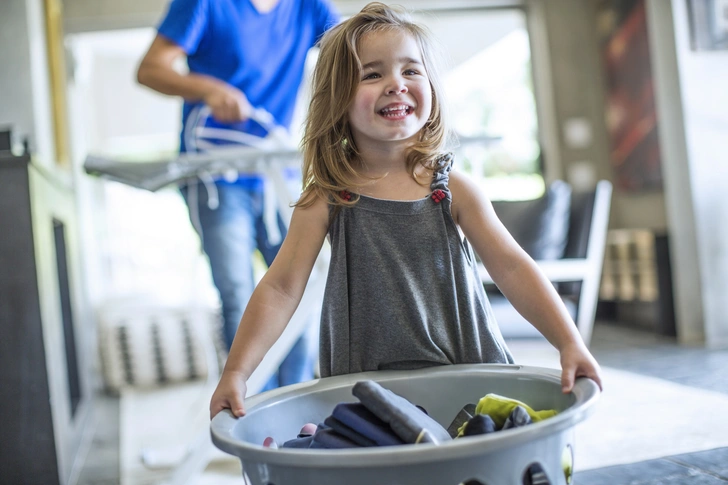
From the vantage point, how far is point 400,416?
71 cm

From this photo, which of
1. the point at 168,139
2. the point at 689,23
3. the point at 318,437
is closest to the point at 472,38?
the point at 689,23

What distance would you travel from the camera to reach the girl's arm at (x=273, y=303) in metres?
0.85

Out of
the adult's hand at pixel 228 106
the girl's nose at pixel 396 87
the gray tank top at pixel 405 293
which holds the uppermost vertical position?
the adult's hand at pixel 228 106

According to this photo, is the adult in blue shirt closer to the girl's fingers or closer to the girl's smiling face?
the girl's smiling face

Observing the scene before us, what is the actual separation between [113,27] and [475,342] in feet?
13.4

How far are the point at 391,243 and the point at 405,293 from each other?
0.24 feet

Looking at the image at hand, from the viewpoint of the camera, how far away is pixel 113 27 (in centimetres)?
439

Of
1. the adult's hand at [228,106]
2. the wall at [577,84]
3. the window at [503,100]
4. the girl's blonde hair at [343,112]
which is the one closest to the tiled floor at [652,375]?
the girl's blonde hair at [343,112]

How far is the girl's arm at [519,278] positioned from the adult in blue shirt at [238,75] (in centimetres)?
76

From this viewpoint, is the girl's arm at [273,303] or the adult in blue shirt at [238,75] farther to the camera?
the adult in blue shirt at [238,75]

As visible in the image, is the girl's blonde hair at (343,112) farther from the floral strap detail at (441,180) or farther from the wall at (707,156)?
the wall at (707,156)

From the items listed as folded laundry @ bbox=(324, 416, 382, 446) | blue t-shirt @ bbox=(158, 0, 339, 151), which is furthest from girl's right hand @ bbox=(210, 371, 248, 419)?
blue t-shirt @ bbox=(158, 0, 339, 151)

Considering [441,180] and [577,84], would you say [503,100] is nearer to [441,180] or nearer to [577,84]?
[577,84]

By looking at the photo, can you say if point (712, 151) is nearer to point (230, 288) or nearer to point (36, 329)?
point (230, 288)
